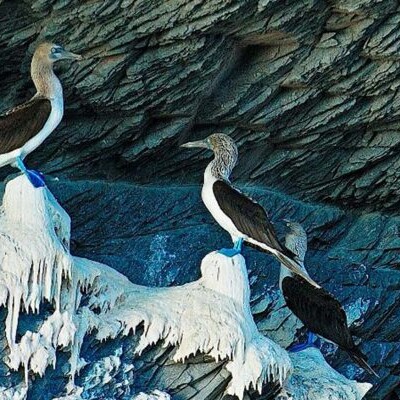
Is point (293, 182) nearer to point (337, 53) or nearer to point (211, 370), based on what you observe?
point (337, 53)

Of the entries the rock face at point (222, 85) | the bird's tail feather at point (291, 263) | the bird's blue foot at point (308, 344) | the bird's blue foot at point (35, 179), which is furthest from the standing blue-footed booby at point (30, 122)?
the bird's blue foot at point (308, 344)

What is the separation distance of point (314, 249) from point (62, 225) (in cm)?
412

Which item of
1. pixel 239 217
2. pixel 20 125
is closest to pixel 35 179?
pixel 20 125

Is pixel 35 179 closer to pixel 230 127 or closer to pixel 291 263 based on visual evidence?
pixel 291 263

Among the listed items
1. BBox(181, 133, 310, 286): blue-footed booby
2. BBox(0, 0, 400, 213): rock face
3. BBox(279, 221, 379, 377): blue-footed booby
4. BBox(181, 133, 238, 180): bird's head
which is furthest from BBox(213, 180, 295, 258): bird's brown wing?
BBox(0, 0, 400, 213): rock face

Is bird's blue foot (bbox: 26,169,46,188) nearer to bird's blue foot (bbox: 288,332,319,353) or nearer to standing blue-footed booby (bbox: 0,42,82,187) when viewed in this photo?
standing blue-footed booby (bbox: 0,42,82,187)

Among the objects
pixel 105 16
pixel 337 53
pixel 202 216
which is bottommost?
pixel 202 216

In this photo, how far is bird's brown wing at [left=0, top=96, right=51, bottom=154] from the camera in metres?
9.63

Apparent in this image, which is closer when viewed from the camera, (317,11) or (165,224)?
(317,11)

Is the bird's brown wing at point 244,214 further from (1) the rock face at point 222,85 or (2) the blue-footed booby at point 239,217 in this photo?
(1) the rock face at point 222,85

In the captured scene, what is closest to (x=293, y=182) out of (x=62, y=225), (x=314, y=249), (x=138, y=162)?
(x=314, y=249)

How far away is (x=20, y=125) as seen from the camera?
9656mm

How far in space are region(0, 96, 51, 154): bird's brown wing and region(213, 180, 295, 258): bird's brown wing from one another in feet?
4.20

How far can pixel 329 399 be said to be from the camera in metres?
10.3
